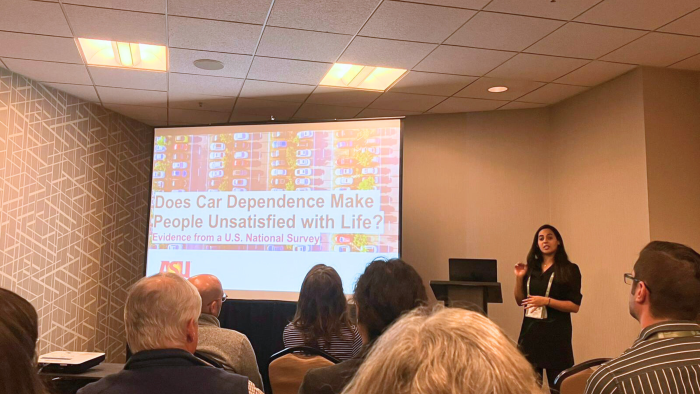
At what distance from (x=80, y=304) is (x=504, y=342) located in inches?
211

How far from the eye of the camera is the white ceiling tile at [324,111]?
5242 millimetres

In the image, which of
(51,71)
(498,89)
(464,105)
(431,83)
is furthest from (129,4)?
(464,105)

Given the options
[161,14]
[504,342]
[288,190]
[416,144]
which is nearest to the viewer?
[504,342]

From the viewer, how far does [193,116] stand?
5578 millimetres

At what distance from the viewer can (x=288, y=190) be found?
480cm

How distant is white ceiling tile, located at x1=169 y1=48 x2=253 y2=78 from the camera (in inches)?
152

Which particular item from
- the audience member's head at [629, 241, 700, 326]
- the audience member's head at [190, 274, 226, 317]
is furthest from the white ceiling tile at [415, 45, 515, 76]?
the audience member's head at [629, 241, 700, 326]

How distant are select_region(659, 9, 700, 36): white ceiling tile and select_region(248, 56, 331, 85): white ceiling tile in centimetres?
240

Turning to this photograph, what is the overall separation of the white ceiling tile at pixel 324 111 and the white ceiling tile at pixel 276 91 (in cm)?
25

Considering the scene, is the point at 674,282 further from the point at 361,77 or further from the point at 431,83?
the point at 361,77

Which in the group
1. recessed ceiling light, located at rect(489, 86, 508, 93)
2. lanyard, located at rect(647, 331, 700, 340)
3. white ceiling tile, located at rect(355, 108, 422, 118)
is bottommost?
lanyard, located at rect(647, 331, 700, 340)

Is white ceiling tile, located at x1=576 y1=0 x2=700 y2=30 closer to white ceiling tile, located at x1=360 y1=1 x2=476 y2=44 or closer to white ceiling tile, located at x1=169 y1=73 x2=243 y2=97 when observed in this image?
white ceiling tile, located at x1=360 y1=1 x2=476 y2=44

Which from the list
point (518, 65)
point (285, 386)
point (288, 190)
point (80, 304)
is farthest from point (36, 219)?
point (518, 65)

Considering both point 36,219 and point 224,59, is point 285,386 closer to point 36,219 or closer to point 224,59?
point 224,59
